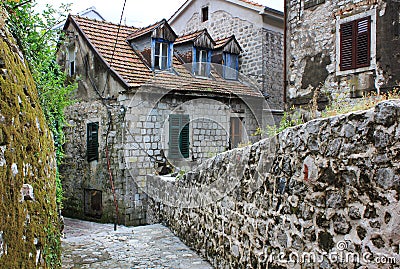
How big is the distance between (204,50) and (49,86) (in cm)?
729

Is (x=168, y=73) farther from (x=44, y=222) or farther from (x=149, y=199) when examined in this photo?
(x=44, y=222)

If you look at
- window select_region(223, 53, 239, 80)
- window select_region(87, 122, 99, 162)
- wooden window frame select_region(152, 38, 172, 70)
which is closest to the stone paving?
window select_region(87, 122, 99, 162)

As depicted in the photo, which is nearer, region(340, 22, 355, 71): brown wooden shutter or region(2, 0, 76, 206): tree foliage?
region(2, 0, 76, 206): tree foliage

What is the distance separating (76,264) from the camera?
215 inches

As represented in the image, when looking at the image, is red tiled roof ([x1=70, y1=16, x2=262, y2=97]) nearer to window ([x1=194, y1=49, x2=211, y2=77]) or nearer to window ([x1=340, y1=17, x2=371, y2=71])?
window ([x1=194, y1=49, x2=211, y2=77])

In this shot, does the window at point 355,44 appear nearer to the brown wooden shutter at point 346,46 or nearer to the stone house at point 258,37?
the brown wooden shutter at point 346,46

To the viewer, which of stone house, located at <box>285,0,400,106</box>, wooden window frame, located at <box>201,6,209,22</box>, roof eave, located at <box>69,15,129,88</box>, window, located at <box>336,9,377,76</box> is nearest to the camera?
stone house, located at <box>285,0,400,106</box>

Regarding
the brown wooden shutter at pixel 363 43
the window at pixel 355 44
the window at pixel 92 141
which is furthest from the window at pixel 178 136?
the brown wooden shutter at pixel 363 43

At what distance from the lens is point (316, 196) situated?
9.40ft

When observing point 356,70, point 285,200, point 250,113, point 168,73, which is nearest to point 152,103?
point 168,73

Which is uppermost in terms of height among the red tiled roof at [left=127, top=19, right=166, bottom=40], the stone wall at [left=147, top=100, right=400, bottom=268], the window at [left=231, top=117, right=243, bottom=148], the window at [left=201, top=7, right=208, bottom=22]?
the window at [left=201, top=7, right=208, bottom=22]

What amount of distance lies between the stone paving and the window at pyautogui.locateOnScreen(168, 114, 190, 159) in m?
3.25

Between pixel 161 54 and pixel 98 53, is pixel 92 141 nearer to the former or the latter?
pixel 98 53

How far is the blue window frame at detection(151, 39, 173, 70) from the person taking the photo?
35.9ft
